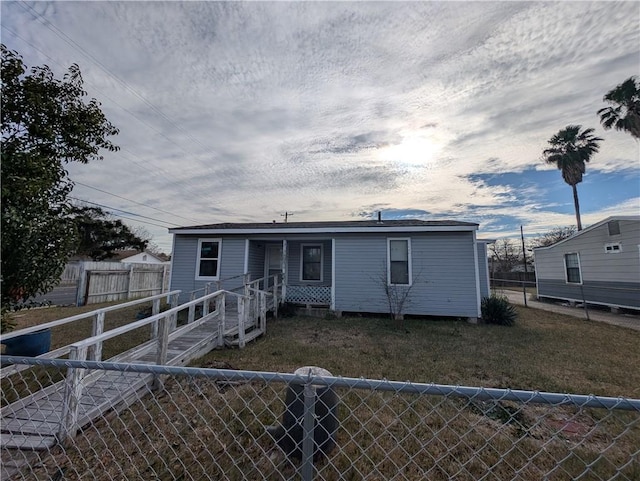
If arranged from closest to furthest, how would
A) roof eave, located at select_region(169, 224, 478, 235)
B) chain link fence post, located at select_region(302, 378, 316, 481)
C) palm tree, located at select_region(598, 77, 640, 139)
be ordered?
chain link fence post, located at select_region(302, 378, 316, 481)
roof eave, located at select_region(169, 224, 478, 235)
palm tree, located at select_region(598, 77, 640, 139)

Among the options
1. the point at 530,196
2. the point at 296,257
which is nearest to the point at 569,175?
the point at 530,196

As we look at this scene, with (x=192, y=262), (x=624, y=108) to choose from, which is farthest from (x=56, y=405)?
(x=624, y=108)

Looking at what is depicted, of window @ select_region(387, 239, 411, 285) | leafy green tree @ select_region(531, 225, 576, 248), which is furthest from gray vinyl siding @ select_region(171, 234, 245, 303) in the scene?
leafy green tree @ select_region(531, 225, 576, 248)

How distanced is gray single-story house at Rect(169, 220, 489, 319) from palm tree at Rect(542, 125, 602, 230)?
47.3 ft

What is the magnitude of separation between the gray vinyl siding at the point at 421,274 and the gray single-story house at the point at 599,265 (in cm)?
508

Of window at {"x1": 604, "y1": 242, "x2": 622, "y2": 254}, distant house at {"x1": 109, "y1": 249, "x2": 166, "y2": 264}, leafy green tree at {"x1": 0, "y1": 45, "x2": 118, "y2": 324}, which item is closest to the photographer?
leafy green tree at {"x1": 0, "y1": 45, "x2": 118, "y2": 324}

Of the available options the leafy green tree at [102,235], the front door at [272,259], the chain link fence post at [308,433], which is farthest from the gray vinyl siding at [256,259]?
the leafy green tree at [102,235]

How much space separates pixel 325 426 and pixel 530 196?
2446 cm

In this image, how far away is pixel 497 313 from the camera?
8672 mm

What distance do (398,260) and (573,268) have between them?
9.91 m

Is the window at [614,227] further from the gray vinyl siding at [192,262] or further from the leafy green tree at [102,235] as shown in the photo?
the leafy green tree at [102,235]

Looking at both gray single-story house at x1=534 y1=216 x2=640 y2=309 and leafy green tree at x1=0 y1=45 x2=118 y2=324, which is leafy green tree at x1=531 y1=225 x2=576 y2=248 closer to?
gray single-story house at x1=534 y1=216 x2=640 y2=309

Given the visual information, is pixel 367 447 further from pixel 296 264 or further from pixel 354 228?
pixel 296 264

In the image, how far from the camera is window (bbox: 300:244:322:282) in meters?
11.4
